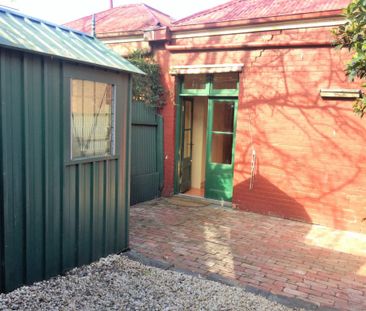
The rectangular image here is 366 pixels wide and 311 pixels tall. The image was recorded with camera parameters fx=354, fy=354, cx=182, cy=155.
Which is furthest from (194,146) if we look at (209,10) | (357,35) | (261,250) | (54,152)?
(357,35)

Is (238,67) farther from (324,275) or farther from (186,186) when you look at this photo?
(324,275)

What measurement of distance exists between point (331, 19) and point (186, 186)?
460 cm

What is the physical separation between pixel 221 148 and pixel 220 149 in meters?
0.03

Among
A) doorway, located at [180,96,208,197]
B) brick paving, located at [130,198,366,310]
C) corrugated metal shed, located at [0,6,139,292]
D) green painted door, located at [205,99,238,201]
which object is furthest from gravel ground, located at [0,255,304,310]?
doorway, located at [180,96,208,197]

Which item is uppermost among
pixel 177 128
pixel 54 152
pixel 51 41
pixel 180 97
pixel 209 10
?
pixel 209 10

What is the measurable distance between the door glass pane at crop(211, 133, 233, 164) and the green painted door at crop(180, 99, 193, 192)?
787 mm

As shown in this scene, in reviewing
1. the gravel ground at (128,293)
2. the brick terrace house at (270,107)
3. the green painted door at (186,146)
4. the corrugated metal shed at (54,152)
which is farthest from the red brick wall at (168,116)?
the gravel ground at (128,293)

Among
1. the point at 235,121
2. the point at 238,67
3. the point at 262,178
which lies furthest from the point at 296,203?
the point at 238,67

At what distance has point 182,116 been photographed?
782cm

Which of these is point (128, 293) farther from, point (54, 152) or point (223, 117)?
point (223, 117)

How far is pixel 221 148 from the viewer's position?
24.8 ft

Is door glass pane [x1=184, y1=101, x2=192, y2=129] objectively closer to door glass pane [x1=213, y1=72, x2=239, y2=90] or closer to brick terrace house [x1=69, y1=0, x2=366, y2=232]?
brick terrace house [x1=69, y1=0, x2=366, y2=232]

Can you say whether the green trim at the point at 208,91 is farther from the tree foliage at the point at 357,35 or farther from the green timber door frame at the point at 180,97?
the tree foliage at the point at 357,35

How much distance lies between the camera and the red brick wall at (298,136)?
603 centimetres
